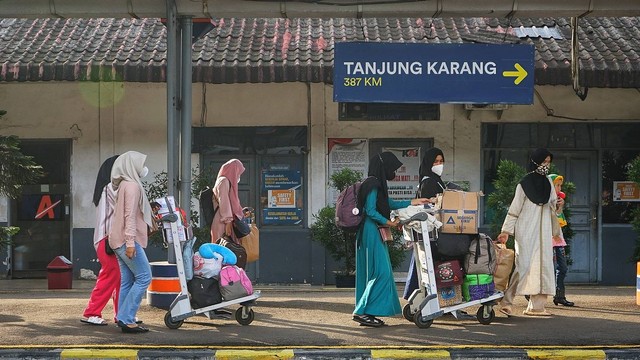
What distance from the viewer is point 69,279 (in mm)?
15828

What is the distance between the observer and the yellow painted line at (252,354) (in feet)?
30.6

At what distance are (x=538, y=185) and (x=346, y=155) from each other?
6463 mm

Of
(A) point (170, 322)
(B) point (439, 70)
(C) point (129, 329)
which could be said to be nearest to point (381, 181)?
(B) point (439, 70)

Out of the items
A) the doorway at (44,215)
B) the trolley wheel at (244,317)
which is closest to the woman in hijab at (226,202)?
the trolley wheel at (244,317)

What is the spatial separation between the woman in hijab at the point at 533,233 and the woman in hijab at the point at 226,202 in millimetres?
2948

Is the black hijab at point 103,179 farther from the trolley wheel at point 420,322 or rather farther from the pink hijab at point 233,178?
the trolley wheel at point 420,322

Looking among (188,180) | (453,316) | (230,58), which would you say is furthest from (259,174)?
(453,316)

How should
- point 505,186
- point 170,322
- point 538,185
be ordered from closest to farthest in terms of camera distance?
1. point 170,322
2. point 538,185
3. point 505,186

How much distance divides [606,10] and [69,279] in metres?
8.46

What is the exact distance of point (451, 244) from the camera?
10867mm

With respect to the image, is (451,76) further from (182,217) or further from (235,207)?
(182,217)

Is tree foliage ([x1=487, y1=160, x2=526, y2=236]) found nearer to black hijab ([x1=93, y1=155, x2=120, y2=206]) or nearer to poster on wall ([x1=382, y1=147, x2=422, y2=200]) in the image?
poster on wall ([x1=382, y1=147, x2=422, y2=200])

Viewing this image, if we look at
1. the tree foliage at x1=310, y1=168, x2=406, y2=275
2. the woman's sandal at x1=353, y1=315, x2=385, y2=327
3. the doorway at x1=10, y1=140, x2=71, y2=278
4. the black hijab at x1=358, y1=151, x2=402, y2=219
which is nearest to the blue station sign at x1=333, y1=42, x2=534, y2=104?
the black hijab at x1=358, y1=151, x2=402, y2=219

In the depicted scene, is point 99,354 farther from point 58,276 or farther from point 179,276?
point 58,276
